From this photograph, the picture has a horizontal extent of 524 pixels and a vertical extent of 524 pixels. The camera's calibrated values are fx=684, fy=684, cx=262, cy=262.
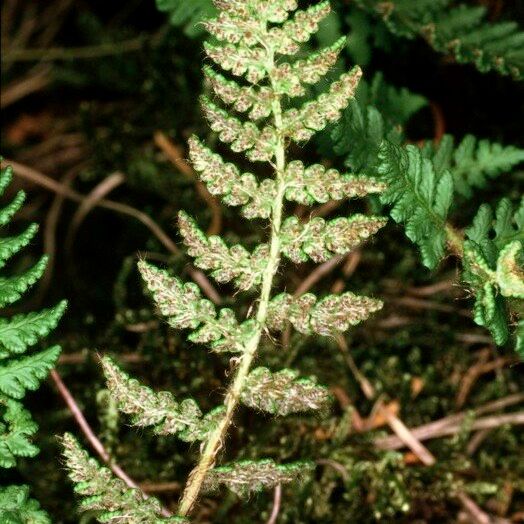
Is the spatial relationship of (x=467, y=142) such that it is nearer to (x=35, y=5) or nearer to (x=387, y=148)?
(x=387, y=148)

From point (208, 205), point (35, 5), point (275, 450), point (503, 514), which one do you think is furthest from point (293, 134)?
point (35, 5)

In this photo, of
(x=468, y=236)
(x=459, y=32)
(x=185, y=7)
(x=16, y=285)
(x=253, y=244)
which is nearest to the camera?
(x=16, y=285)

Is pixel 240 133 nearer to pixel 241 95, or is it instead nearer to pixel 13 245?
pixel 241 95

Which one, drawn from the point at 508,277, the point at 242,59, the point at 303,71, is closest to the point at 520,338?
the point at 508,277

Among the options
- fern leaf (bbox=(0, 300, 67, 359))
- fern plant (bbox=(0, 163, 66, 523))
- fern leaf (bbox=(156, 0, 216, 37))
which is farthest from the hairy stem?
fern leaf (bbox=(156, 0, 216, 37))

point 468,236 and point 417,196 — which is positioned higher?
point 417,196

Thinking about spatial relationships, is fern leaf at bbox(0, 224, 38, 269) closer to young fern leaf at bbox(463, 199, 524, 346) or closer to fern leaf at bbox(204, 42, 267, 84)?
fern leaf at bbox(204, 42, 267, 84)
